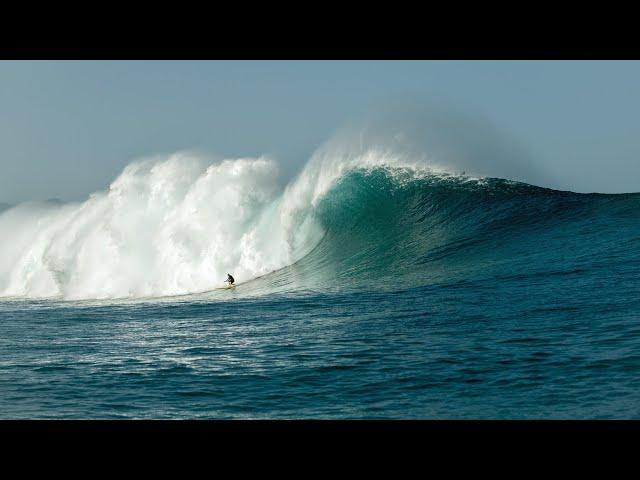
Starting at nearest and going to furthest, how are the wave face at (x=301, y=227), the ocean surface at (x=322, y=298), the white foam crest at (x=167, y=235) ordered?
the ocean surface at (x=322, y=298), the wave face at (x=301, y=227), the white foam crest at (x=167, y=235)

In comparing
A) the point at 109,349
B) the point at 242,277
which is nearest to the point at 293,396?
the point at 109,349

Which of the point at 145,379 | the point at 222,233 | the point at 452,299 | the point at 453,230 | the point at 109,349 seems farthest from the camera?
the point at 222,233

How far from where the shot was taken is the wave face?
16.2 meters

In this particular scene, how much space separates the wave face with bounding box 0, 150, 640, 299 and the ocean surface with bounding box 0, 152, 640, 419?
0.06 metres

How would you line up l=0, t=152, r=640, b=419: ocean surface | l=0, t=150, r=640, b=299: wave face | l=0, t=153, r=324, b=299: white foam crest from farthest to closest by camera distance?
1. l=0, t=153, r=324, b=299: white foam crest
2. l=0, t=150, r=640, b=299: wave face
3. l=0, t=152, r=640, b=419: ocean surface

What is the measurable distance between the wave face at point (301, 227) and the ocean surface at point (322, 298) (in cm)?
6

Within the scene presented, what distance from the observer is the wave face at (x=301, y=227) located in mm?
16219

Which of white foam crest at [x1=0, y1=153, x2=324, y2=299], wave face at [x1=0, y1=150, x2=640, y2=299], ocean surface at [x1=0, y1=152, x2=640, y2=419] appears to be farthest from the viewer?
white foam crest at [x1=0, y1=153, x2=324, y2=299]

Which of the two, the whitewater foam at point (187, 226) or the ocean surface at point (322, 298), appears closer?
the ocean surface at point (322, 298)

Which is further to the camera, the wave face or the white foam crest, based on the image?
the white foam crest
